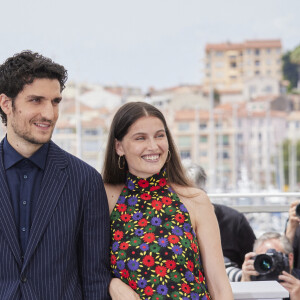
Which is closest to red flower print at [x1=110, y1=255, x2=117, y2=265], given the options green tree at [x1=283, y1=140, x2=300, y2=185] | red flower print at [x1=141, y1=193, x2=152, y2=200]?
red flower print at [x1=141, y1=193, x2=152, y2=200]

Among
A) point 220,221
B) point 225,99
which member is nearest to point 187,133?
point 225,99

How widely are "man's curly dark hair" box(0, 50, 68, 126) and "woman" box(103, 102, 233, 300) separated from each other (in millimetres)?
312

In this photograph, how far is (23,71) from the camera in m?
1.77

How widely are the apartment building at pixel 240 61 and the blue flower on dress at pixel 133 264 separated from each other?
253 ft

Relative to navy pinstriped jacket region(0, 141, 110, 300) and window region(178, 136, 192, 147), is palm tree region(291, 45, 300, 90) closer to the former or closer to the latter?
window region(178, 136, 192, 147)

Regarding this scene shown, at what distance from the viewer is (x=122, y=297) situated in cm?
183

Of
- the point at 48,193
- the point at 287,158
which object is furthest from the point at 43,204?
the point at 287,158

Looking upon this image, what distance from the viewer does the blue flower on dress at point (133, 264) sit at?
189 centimetres

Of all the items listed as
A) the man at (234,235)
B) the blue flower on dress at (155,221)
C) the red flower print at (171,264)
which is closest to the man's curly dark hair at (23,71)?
the blue flower on dress at (155,221)

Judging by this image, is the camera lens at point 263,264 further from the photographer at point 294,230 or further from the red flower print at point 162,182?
the red flower print at point 162,182

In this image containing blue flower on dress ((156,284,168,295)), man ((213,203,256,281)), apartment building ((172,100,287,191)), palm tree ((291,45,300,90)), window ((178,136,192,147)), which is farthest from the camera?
palm tree ((291,45,300,90))

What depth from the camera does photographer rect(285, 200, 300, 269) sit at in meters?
2.72

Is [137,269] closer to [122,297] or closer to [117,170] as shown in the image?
[122,297]

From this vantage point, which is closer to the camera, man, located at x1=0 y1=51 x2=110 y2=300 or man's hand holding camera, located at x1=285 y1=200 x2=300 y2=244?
man, located at x1=0 y1=51 x2=110 y2=300
